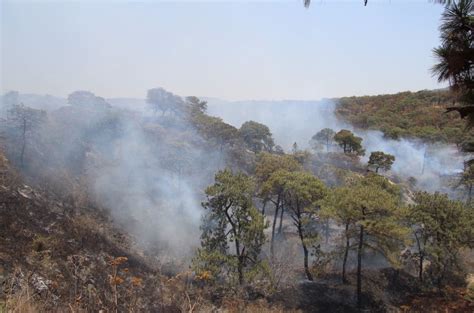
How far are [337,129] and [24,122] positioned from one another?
5677 centimetres

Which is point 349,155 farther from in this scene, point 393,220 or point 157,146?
point 393,220

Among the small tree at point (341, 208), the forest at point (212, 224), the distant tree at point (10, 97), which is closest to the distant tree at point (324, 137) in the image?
the forest at point (212, 224)

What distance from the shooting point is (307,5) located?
4.88 metres

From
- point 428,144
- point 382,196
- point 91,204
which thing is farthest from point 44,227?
point 428,144

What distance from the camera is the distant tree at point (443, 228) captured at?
17.0 metres

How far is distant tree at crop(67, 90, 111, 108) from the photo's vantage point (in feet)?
131

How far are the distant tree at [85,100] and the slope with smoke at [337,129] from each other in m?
36.1

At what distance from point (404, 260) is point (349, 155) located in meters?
22.6

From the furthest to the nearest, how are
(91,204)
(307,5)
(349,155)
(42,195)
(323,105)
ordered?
1. (323,105)
2. (349,155)
3. (91,204)
4. (42,195)
5. (307,5)

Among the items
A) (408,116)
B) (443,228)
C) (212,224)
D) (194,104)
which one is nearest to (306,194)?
(443,228)

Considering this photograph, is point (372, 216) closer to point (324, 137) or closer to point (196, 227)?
point (196, 227)

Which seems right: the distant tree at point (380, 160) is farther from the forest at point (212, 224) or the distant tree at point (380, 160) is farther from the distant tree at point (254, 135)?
the distant tree at point (254, 135)

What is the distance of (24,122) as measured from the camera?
24.2 metres

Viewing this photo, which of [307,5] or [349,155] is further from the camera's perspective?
[349,155]
